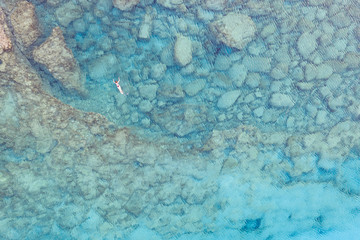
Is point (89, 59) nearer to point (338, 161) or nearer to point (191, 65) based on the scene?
point (191, 65)

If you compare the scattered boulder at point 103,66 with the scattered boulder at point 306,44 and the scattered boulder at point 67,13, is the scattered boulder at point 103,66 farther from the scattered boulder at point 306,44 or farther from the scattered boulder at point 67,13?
the scattered boulder at point 306,44

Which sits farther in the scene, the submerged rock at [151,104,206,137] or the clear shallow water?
the submerged rock at [151,104,206,137]

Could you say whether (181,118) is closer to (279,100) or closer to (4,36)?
(279,100)

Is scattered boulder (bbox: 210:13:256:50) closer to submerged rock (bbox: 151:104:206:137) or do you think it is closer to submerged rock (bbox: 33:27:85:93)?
submerged rock (bbox: 151:104:206:137)

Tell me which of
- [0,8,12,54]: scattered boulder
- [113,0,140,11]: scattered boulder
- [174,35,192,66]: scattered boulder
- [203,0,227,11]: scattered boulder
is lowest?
[174,35,192,66]: scattered boulder

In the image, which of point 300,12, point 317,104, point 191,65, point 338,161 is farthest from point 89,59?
point 338,161

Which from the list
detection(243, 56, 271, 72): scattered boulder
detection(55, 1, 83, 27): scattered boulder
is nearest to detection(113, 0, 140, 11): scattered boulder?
detection(55, 1, 83, 27): scattered boulder

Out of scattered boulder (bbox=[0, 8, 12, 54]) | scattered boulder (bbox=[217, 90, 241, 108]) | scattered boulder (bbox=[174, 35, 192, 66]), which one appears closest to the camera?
scattered boulder (bbox=[0, 8, 12, 54])
